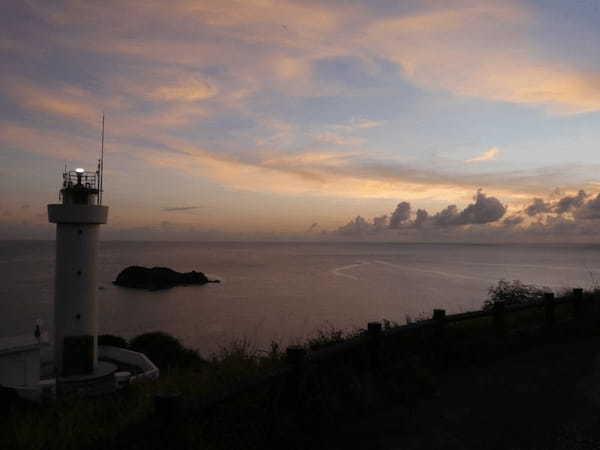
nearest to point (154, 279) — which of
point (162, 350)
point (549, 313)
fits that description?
point (162, 350)

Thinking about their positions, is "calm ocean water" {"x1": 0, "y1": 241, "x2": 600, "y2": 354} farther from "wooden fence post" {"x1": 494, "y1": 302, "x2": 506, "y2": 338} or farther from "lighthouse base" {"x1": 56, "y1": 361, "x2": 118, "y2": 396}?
"wooden fence post" {"x1": 494, "y1": 302, "x2": 506, "y2": 338}

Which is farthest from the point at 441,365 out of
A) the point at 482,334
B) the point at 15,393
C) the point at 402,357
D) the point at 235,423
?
the point at 15,393

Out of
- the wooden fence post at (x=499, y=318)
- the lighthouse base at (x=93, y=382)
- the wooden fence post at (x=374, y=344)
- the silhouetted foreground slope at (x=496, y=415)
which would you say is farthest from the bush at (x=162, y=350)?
the silhouetted foreground slope at (x=496, y=415)

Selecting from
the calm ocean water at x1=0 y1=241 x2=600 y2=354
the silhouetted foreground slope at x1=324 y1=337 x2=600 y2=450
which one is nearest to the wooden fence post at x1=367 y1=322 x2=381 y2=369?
the silhouetted foreground slope at x1=324 y1=337 x2=600 y2=450

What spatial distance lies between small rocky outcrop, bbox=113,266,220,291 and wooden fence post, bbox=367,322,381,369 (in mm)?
82768

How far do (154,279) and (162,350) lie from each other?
208ft

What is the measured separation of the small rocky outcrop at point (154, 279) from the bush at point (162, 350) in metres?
57.7

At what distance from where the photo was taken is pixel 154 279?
291ft

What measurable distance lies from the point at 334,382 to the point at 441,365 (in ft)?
9.03

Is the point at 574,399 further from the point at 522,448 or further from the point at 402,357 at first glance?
the point at 402,357

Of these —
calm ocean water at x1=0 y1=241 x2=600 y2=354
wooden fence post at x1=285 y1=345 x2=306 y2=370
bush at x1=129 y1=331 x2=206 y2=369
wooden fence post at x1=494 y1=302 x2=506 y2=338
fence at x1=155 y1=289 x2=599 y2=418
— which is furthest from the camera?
calm ocean water at x1=0 y1=241 x2=600 y2=354

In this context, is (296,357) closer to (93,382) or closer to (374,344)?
(374,344)

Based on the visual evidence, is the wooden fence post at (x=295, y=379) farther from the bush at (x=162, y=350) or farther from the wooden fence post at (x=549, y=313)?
the bush at (x=162, y=350)

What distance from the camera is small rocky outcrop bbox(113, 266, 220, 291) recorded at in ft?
287
